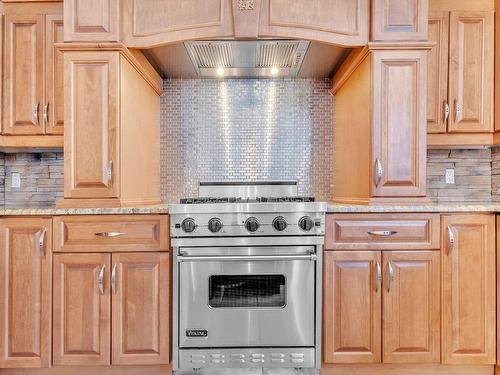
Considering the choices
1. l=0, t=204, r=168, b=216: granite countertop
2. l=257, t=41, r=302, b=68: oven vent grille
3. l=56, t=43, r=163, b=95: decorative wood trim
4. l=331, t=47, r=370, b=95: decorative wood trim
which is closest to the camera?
l=0, t=204, r=168, b=216: granite countertop

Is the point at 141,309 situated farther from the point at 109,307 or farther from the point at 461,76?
the point at 461,76

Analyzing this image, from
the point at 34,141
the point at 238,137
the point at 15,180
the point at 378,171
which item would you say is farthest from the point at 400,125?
the point at 15,180

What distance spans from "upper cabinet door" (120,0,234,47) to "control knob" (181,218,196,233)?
101cm

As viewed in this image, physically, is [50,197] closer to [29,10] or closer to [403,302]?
[29,10]

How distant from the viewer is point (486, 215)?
184 cm

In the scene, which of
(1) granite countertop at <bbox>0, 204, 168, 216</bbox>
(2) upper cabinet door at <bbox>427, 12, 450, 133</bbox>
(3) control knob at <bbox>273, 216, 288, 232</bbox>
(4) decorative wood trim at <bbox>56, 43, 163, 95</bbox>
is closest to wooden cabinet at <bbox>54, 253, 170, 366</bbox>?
(1) granite countertop at <bbox>0, 204, 168, 216</bbox>

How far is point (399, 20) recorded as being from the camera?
197cm

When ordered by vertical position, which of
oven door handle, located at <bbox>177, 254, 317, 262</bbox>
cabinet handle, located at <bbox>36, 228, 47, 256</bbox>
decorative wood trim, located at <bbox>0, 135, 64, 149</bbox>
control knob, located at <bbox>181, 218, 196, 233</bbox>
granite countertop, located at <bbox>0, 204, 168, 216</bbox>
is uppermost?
decorative wood trim, located at <bbox>0, 135, 64, 149</bbox>

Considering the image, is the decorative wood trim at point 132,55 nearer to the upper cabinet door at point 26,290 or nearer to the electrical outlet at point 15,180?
the upper cabinet door at point 26,290

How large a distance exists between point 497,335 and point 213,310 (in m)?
1.46

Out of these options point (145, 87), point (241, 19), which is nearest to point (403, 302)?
point (241, 19)

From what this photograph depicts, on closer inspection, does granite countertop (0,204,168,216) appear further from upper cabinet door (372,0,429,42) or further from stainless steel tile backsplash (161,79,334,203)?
upper cabinet door (372,0,429,42)

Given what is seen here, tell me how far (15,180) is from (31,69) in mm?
805

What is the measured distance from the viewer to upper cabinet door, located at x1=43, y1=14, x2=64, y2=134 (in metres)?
2.19
